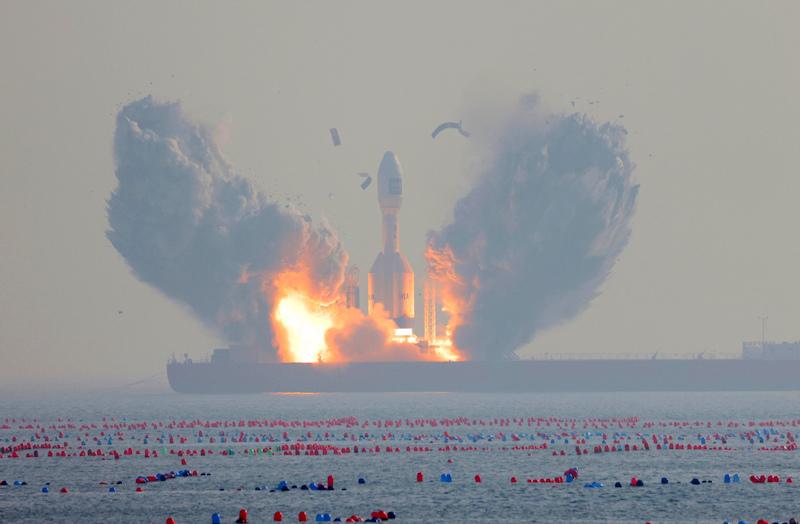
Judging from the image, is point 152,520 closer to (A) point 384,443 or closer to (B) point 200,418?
(A) point 384,443

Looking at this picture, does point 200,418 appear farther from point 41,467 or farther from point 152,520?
point 152,520

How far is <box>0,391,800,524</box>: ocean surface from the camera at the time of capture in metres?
82.4

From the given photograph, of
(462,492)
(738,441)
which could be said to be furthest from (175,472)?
(738,441)

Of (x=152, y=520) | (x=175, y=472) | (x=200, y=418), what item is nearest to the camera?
(x=152, y=520)

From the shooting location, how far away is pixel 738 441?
130375 mm

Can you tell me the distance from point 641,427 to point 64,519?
265 feet

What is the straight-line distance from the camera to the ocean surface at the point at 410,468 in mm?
82438

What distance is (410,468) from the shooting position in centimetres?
10575

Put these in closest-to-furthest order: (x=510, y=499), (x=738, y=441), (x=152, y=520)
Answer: (x=152, y=520), (x=510, y=499), (x=738, y=441)

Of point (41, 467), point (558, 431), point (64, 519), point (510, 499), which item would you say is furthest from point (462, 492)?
point (558, 431)

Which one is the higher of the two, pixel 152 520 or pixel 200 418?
pixel 200 418

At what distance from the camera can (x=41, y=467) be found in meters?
107

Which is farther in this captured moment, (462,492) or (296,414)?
(296,414)

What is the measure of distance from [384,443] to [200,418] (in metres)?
50.8
